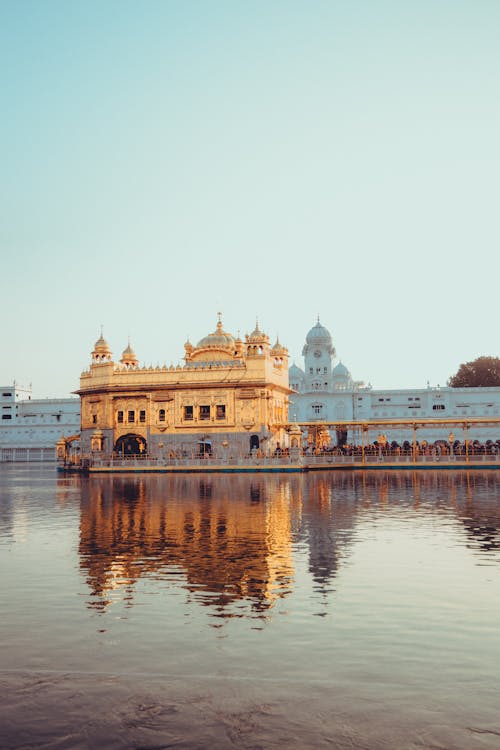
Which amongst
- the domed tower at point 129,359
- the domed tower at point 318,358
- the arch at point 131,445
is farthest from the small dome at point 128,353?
the domed tower at point 318,358

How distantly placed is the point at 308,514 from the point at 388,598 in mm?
11264

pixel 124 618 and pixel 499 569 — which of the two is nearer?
pixel 124 618

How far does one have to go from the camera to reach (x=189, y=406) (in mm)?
61094

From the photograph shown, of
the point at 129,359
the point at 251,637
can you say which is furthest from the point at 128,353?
the point at 251,637

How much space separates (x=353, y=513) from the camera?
22.1 metres

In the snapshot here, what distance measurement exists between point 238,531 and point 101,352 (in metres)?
49.2

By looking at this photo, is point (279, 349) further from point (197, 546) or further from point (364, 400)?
point (197, 546)

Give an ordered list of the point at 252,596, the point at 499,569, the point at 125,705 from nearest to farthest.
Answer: the point at 125,705, the point at 252,596, the point at 499,569

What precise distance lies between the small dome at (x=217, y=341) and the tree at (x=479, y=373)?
57250 millimetres

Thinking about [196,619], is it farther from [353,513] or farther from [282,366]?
[282,366]

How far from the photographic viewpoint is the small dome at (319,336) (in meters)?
121

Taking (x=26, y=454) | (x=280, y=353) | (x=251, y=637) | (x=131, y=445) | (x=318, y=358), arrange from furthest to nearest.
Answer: (x=318, y=358) → (x=26, y=454) → (x=280, y=353) → (x=131, y=445) → (x=251, y=637)

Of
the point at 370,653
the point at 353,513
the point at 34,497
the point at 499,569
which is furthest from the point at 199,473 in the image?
the point at 370,653

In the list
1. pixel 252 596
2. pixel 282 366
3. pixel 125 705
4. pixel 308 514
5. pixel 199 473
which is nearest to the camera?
pixel 125 705
